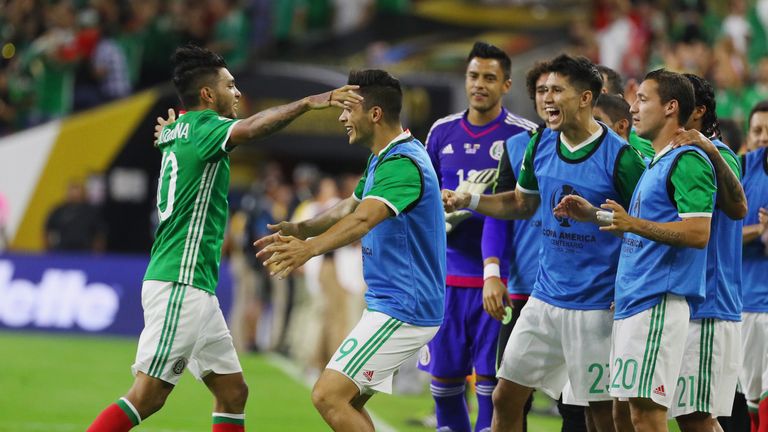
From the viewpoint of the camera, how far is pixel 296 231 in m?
6.86

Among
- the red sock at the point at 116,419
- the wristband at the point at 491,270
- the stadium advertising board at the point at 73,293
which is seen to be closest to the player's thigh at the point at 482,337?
the wristband at the point at 491,270

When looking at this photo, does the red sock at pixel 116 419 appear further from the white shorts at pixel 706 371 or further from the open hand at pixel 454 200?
the white shorts at pixel 706 371

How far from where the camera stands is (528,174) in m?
7.21

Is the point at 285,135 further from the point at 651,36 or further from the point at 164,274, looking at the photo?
the point at 164,274

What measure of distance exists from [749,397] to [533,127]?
226 cm

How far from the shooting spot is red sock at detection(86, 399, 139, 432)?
670 centimetres

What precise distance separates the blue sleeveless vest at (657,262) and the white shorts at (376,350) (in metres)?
1.13

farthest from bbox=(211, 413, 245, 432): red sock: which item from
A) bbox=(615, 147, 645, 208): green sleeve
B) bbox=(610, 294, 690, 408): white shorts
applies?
bbox=(615, 147, 645, 208): green sleeve

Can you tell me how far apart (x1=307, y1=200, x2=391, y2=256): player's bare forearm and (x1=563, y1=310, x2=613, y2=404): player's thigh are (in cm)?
133

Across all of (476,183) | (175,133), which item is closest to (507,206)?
(476,183)

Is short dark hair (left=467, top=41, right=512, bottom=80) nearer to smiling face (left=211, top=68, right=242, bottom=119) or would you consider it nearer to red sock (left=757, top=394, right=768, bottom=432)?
smiling face (left=211, top=68, right=242, bottom=119)

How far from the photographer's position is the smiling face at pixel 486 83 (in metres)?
8.22

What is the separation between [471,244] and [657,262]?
221cm

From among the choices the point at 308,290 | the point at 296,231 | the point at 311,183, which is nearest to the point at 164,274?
the point at 296,231
